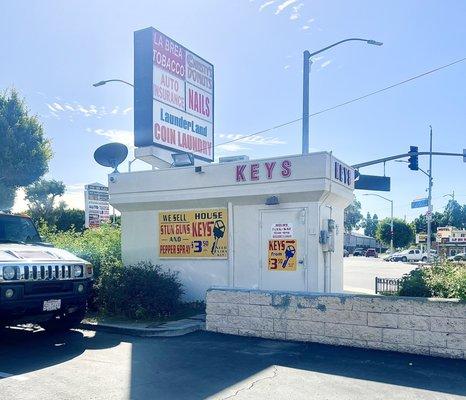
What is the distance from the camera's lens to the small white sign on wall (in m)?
10.9

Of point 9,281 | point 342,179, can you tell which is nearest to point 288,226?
point 342,179

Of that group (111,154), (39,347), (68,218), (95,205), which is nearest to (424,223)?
(68,218)

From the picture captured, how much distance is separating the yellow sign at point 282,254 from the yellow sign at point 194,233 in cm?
119

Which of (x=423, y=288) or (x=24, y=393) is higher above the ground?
(x=423, y=288)

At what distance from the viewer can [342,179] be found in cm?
1157

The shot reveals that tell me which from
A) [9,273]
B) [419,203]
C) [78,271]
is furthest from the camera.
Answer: [419,203]

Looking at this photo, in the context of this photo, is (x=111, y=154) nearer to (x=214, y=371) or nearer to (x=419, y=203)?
(x=214, y=371)

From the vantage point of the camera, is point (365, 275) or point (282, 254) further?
point (365, 275)

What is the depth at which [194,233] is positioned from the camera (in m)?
12.0

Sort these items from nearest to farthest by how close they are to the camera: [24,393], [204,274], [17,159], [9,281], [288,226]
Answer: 1. [24,393]
2. [9,281]
3. [288,226]
4. [204,274]
5. [17,159]

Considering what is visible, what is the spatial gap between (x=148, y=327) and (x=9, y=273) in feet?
9.18

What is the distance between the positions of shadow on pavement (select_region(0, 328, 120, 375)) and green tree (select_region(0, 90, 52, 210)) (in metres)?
28.1

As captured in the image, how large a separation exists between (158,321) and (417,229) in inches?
3329

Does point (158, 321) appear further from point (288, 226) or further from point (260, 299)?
point (288, 226)
